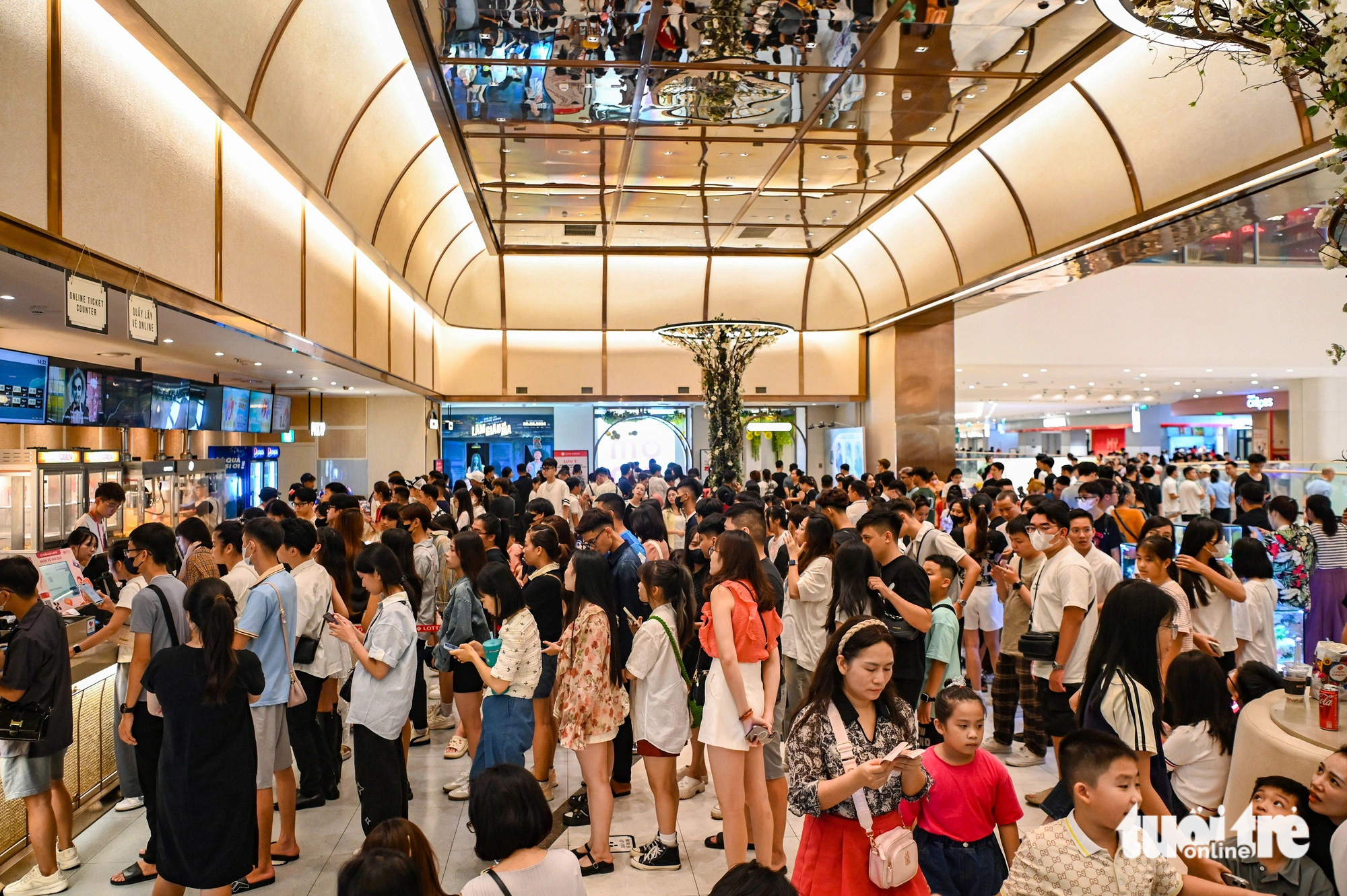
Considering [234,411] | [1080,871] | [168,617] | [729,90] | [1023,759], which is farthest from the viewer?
[234,411]

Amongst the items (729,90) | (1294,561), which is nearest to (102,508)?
(729,90)

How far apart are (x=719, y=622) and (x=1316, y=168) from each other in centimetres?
540

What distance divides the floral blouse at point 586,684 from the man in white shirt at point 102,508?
17.9 feet

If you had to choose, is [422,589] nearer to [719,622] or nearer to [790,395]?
[719,622]

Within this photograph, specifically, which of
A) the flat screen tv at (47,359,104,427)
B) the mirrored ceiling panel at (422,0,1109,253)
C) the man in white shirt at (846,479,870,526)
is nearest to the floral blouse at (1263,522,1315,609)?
the man in white shirt at (846,479,870,526)

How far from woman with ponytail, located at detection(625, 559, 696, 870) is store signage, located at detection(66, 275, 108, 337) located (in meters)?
3.05

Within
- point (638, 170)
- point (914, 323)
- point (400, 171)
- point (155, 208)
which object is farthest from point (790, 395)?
point (155, 208)

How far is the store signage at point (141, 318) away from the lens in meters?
4.83

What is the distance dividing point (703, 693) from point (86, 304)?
3.69m

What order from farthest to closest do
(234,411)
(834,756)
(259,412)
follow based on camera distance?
(259,412)
(234,411)
(834,756)

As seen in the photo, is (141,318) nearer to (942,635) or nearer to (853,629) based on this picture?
(853,629)

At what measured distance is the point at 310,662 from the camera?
4.94 meters

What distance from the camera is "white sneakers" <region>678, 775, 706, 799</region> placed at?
5289mm

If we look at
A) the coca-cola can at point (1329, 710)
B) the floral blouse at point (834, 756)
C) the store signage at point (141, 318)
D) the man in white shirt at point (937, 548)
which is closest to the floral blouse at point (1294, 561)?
the man in white shirt at point (937, 548)
